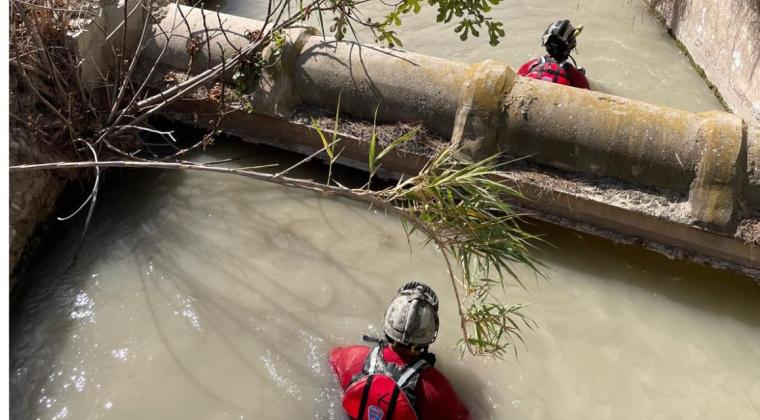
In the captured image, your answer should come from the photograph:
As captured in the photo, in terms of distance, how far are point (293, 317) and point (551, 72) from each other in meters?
3.08

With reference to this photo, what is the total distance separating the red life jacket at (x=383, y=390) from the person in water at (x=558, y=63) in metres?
3.11

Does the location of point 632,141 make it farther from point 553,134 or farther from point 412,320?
point 412,320

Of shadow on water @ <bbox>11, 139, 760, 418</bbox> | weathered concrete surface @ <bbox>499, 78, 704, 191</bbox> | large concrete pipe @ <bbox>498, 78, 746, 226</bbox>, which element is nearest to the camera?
shadow on water @ <bbox>11, 139, 760, 418</bbox>

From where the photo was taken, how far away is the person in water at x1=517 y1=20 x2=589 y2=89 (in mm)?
5398

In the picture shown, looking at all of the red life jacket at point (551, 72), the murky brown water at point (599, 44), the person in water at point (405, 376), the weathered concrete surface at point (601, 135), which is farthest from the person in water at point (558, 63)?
the person in water at point (405, 376)

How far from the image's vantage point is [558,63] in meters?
5.58

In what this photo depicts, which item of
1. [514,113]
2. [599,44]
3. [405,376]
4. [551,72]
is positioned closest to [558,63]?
[551,72]

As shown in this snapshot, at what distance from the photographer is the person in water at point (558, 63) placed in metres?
5.40

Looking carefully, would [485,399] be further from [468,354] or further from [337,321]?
[337,321]

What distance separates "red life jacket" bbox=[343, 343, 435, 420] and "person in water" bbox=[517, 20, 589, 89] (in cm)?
311

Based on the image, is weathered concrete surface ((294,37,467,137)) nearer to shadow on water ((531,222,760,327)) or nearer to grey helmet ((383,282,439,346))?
shadow on water ((531,222,760,327))

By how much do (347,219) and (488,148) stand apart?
1.24 meters

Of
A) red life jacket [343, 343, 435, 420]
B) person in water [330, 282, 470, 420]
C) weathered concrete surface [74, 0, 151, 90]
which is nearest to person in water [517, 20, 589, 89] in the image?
person in water [330, 282, 470, 420]

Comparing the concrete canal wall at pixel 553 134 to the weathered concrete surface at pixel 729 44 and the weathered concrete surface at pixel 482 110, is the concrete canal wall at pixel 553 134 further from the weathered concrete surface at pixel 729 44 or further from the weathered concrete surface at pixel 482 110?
the weathered concrete surface at pixel 729 44
